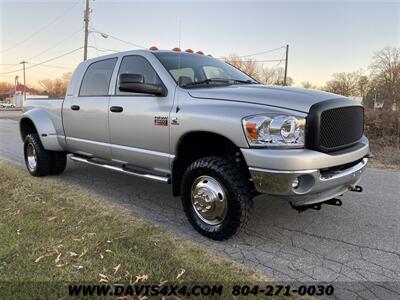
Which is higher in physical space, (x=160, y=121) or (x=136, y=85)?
(x=136, y=85)

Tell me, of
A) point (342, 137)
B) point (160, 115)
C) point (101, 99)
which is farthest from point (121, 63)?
point (342, 137)

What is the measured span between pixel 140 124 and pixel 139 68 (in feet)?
2.53

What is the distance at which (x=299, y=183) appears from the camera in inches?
127

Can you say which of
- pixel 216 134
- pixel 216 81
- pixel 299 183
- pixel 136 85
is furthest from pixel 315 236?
pixel 136 85

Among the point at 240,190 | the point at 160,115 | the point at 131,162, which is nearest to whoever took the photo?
the point at 240,190

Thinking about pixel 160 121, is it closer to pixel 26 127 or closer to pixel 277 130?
pixel 277 130

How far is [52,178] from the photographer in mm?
6348

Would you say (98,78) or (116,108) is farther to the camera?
(98,78)

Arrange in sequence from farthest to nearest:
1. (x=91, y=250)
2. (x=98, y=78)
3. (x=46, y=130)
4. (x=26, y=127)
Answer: (x=26, y=127) < (x=46, y=130) < (x=98, y=78) < (x=91, y=250)

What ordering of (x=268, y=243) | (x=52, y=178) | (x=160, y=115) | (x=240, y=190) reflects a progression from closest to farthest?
(x=240, y=190) → (x=268, y=243) → (x=160, y=115) → (x=52, y=178)

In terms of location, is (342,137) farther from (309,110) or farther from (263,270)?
(263,270)

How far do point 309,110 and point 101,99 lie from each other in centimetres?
295

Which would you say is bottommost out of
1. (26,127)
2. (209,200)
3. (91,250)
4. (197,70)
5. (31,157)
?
(91,250)

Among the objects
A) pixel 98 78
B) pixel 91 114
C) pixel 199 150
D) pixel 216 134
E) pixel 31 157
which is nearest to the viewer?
pixel 216 134
